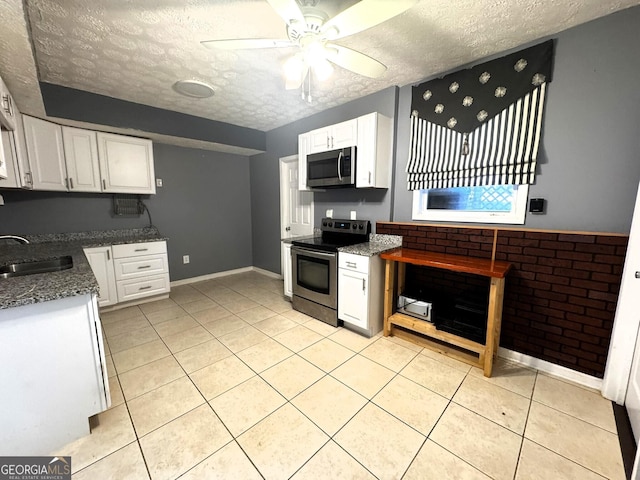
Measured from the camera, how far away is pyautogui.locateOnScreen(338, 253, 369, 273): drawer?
2406 mm

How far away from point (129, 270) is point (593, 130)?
15.3ft

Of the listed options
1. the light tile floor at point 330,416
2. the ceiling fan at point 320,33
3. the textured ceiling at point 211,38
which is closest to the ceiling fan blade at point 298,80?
the ceiling fan at point 320,33

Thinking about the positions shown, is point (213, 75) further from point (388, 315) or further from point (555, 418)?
point (555, 418)

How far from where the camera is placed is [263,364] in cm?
211

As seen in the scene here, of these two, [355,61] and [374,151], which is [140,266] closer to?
[374,151]

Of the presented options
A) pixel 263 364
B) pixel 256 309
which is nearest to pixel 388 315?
pixel 263 364

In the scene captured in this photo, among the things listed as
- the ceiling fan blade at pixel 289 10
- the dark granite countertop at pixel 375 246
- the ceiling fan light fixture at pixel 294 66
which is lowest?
the dark granite countertop at pixel 375 246

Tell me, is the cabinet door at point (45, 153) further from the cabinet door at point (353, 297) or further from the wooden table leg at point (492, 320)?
the wooden table leg at point (492, 320)

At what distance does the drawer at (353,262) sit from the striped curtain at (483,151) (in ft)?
3.10

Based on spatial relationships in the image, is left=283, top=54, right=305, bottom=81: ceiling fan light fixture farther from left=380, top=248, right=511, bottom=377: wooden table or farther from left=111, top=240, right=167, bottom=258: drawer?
left=111, top=240, right=167, bottom=258: drawer

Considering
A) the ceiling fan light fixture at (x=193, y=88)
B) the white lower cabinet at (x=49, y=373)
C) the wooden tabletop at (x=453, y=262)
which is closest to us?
the white lower cabinet at (x=49, y=373)

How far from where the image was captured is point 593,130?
178 cm

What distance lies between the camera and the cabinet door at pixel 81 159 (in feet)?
9.43

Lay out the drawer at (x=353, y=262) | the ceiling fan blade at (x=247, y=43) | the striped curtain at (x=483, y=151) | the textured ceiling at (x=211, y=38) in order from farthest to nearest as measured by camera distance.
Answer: the drawer at (x=353, y=262)
the striped curtain at (x=483, y=151)
the textured ceiling at (x=211, y=38)
the ceiling fan blade at (x=247, y=43)
